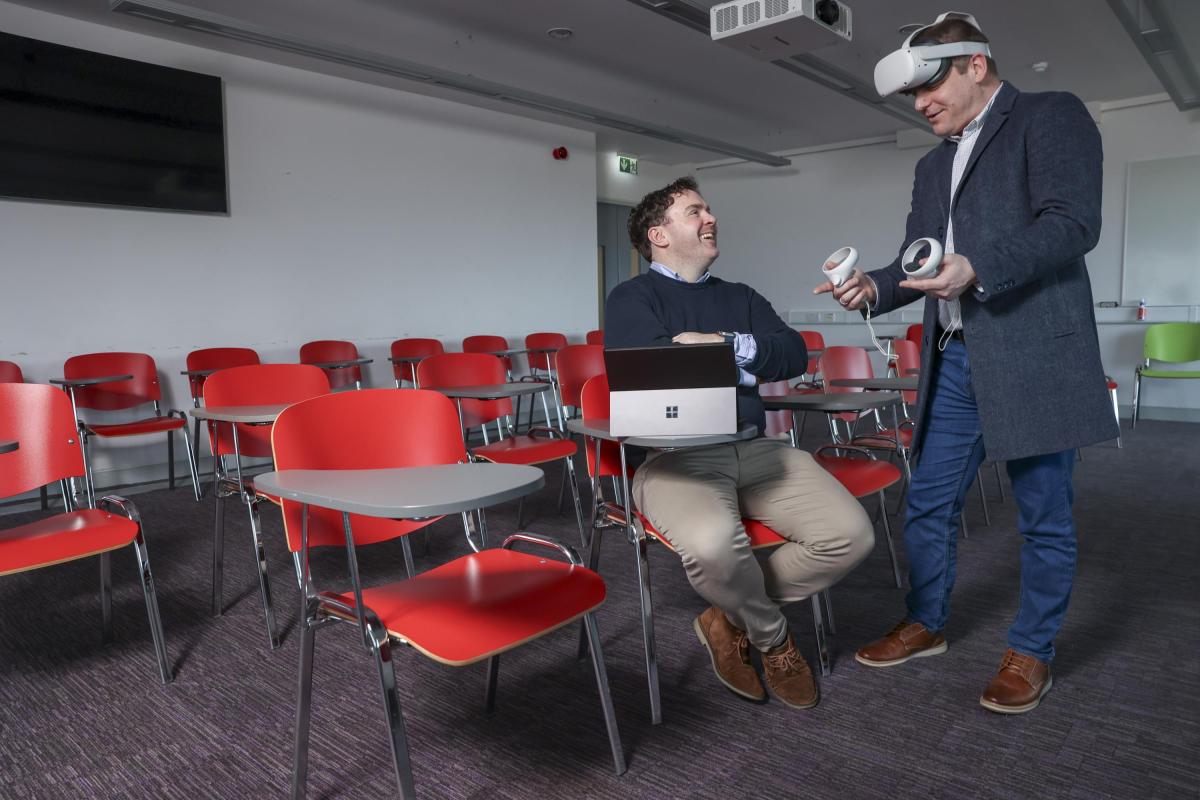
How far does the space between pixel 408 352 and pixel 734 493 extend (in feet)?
14.9

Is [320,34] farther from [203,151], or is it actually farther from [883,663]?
[883,663]

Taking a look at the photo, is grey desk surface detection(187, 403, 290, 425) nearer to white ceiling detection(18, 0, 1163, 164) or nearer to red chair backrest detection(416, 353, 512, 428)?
red chair backrest detection(416, 353, 512, 428)

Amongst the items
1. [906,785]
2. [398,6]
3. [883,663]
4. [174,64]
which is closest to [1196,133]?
[398,6]

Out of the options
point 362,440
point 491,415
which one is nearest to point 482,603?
point 362,440

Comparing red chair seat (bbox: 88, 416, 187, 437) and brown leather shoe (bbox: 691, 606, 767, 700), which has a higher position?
red chair seat (bbox: 88, 416, 187, 437)

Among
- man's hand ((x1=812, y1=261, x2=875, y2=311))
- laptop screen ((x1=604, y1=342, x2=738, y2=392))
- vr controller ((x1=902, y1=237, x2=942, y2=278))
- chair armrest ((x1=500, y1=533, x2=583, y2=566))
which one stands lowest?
chair armrest ((x1=500, y1=533, x2=583, y2=566))

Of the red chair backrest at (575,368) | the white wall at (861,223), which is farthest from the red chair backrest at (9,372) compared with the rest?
the white wall at (861,223)

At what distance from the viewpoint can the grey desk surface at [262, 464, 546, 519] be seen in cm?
114

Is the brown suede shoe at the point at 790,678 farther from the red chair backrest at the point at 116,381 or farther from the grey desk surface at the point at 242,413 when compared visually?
A: the red chair backrest at the point at 116,381

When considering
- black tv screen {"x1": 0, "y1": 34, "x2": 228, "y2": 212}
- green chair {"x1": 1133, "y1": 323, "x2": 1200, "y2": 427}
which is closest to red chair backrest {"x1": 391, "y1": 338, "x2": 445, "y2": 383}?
black tv screen {"x1": 0, "y1": 34, "x2": 228, "y2": 212}

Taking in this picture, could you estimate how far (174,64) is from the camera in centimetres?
517

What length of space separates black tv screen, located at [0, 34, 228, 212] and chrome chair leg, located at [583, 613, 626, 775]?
476cm

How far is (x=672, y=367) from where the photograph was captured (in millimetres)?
1696

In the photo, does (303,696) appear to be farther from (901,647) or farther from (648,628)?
(901,647)
